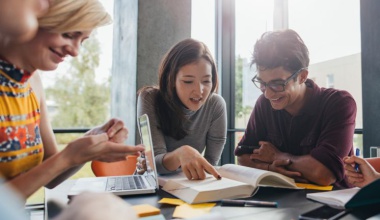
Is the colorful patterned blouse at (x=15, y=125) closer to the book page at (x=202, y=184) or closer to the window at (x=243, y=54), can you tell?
the book page at (x=202, y=184)

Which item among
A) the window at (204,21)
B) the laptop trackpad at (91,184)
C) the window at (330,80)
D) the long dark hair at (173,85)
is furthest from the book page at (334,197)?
the window at (204,21)

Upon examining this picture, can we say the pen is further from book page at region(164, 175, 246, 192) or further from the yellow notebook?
the yellow notebook

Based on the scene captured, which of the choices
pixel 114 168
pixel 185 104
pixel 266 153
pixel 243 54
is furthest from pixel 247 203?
pixel 243 54

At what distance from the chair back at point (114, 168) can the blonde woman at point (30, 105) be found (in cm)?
94

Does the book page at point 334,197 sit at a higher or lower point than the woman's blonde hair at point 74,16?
lower

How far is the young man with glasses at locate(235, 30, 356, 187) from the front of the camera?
5.22 feet

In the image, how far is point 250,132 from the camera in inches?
78.8

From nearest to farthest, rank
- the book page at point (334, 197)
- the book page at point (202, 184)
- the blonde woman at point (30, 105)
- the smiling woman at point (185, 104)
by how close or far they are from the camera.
A: the blonde woman at point (30, 105) < the book page at point (334, 197) < the book page at point (202, 184) < the smiling woman at point (185, 104)

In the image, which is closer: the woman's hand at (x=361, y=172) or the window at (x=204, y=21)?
the woman's hand at (x=361, y=172)

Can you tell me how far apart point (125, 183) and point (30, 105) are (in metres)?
0.50

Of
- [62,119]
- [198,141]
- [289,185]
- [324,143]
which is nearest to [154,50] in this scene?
[198,141]

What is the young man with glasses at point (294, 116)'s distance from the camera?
5.22ft

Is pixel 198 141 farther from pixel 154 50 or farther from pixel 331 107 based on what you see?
pixel 154 50

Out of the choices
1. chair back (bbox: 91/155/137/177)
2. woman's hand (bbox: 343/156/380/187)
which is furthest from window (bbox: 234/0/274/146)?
woman's hand (bbox: 343/156/380/187)
